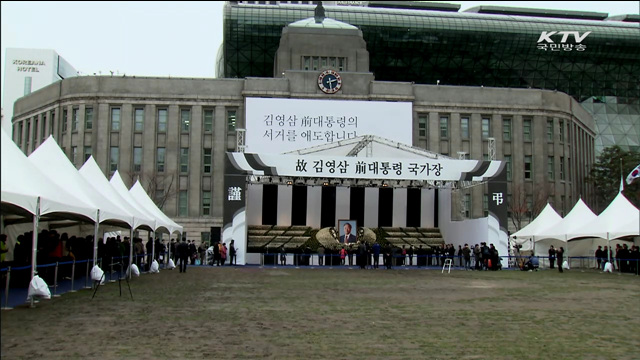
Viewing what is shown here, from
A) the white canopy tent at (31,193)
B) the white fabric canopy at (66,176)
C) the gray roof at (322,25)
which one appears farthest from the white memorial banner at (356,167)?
the gray roof at (322,25)

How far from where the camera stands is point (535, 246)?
3897 centimetres

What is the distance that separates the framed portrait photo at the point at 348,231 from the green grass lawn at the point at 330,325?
70.6 feet

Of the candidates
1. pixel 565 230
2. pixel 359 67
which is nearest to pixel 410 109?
pixel 359 67

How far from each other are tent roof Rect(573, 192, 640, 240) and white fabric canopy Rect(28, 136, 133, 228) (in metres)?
21.5

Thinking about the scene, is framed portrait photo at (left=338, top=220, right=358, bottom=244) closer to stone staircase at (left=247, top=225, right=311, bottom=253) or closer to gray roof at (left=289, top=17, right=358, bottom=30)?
stone staircase at (left=247, top=225, right=311, bottom=253)

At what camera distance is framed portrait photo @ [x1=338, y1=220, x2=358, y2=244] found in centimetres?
4025

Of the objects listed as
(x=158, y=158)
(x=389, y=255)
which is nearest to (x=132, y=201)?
(x=389, y=255)

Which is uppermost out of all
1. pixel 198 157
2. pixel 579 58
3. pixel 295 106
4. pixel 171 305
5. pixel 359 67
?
pixel 579 58

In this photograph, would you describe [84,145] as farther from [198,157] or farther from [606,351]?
[606,351]

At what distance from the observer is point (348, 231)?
40.3m

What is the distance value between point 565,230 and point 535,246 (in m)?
4.80

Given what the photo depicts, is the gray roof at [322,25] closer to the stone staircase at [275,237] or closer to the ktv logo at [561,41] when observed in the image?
the ktv logo at [561,41]

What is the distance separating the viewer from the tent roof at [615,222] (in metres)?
29.0

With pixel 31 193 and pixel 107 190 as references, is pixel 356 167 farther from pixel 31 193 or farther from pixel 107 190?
pixel 31 193
